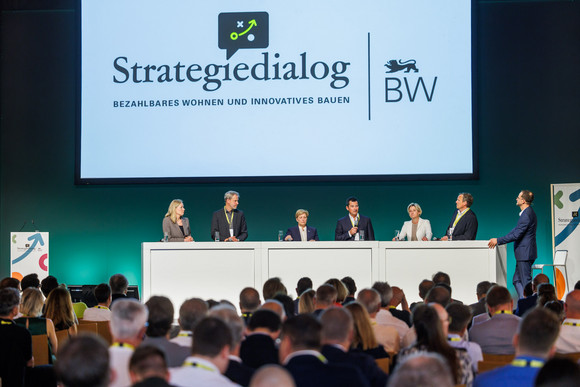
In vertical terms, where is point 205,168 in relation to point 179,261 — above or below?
above

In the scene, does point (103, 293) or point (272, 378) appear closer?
point (272, 378)

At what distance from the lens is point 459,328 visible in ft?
12.3

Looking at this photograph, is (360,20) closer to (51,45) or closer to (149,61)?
(149,61)

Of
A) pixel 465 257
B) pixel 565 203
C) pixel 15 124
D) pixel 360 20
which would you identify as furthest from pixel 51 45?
pixel 565 203

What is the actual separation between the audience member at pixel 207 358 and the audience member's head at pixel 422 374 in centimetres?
89

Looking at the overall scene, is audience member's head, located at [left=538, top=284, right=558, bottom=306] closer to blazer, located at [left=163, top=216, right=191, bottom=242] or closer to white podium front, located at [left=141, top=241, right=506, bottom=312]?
white podium front, located at [left=141, top=241, right=506, bottom=312]

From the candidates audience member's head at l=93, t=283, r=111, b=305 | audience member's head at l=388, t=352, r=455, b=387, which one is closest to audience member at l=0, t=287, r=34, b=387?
audience member's head at l=93, t=283, r=111, b=305

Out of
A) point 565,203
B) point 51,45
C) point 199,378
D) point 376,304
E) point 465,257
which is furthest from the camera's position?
point 51,45

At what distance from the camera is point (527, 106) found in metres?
10.6

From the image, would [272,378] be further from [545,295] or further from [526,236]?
[526,236]

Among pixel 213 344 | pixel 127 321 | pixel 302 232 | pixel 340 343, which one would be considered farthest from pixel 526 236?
pixel 213 344

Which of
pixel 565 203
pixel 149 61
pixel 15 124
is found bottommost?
pixel 565 203

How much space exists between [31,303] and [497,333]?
119 inches

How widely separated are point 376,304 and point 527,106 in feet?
23.3
